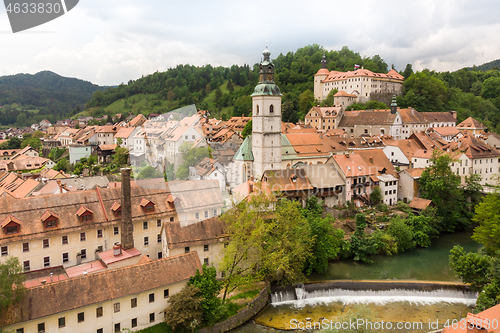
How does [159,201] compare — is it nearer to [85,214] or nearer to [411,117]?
[85,214]

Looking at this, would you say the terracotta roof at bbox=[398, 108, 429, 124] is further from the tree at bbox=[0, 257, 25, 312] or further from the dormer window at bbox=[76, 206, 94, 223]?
the tree at bbox=[0, 257, 25, 312]

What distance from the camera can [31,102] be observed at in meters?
198

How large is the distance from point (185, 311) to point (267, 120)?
1172 inches

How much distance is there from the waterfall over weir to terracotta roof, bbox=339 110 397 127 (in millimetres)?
50987

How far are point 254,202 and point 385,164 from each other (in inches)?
1168

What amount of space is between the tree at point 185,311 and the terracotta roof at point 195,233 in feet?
16.6

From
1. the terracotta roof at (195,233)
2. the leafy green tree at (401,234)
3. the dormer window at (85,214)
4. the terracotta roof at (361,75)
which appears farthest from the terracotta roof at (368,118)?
the dormer window at (85,214)

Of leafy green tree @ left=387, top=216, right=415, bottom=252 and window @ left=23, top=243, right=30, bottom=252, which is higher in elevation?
window @ left=23, top=243, right=30, bottom=252

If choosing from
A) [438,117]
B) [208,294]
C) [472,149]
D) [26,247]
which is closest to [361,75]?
[438,117]

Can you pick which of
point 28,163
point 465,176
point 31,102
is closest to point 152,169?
point 465,176

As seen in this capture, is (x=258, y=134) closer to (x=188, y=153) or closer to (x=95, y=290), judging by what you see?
(x=188, y=153)

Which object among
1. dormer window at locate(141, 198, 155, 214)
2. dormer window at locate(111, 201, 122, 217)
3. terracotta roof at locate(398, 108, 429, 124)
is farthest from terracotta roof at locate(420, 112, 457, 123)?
dormer window at locate(111, 201, 122, 217)

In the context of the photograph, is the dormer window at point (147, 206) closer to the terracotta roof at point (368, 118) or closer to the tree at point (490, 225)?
the tree at point (490, 225)

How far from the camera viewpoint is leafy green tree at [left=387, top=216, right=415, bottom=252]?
37219mm
